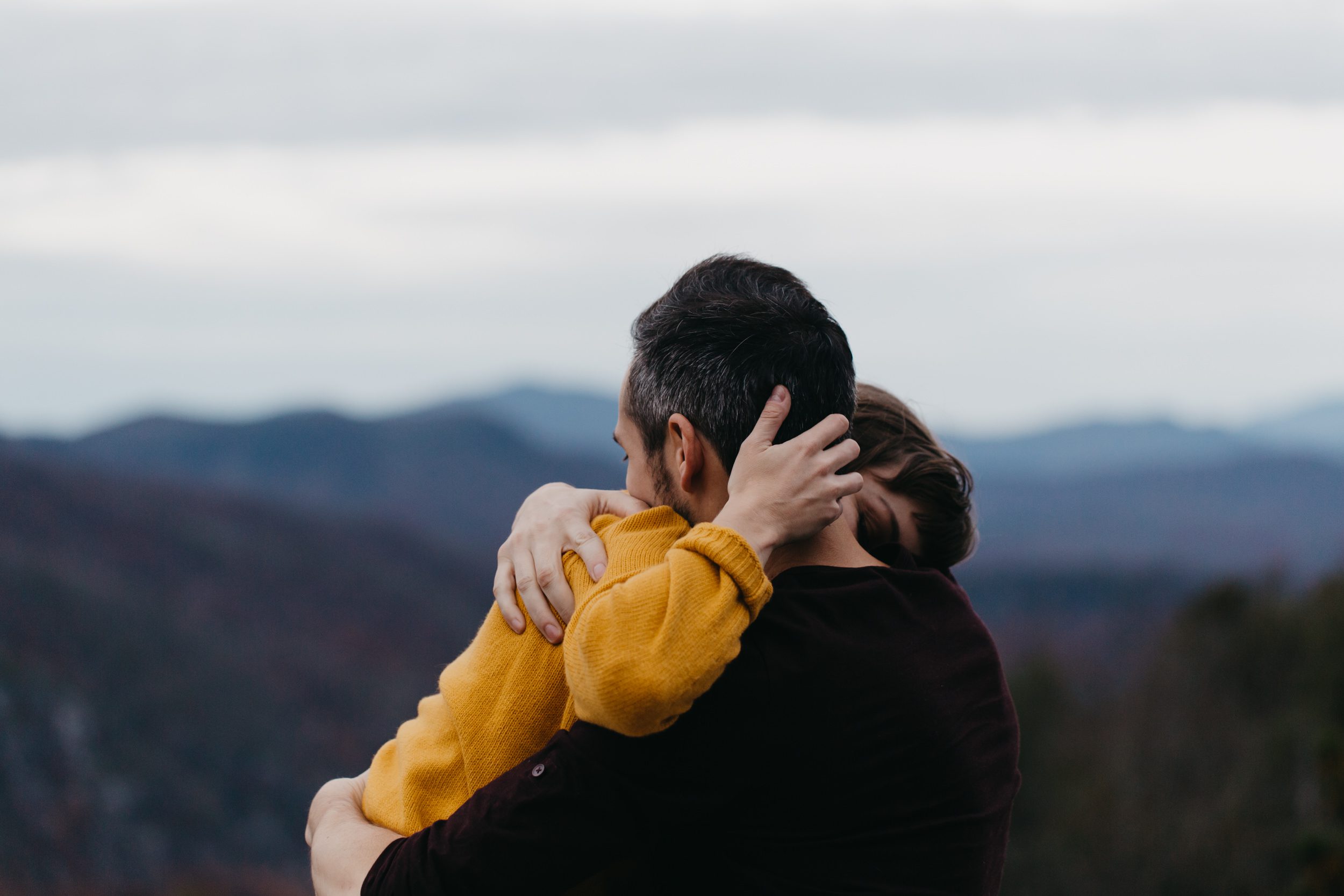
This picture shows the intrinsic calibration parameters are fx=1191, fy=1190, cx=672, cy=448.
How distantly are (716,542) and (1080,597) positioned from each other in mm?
89875

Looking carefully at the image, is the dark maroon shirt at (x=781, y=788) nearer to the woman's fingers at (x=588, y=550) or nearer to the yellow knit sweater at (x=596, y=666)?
the yellow knit sweater at (x=596, y=666)

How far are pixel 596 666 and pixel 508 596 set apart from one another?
44cm

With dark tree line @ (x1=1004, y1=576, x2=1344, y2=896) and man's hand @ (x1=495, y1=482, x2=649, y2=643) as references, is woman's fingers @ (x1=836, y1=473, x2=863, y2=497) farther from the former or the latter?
dark tree line @ (x1=1004, y1=576, x2=1344, y2=896)

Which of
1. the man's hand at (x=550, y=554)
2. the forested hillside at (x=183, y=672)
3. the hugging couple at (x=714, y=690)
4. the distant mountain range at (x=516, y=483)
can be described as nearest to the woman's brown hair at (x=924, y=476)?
the hugging couple at (x=714, y=690)

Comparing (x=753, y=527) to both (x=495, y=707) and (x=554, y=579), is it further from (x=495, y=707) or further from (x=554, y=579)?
(x=495, y=707)

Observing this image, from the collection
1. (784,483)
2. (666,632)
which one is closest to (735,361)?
(784,483)

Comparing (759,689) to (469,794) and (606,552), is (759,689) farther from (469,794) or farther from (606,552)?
(469,794)

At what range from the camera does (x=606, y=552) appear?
2037 millimetres

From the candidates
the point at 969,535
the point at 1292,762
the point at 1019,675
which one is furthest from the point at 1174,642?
the point at 969,535

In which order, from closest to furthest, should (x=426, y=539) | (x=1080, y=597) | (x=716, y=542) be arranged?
(x=716, y=542) → (x=1080, y=597) → (x=426, y=539)

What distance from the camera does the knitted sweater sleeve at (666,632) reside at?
1.65m

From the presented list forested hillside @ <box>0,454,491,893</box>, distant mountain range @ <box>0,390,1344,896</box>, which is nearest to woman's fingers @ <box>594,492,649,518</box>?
distant mountain range @ <box>0,390,1344,896</box>

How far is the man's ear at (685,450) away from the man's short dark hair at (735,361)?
0.06ft

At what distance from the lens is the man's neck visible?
201 cm
